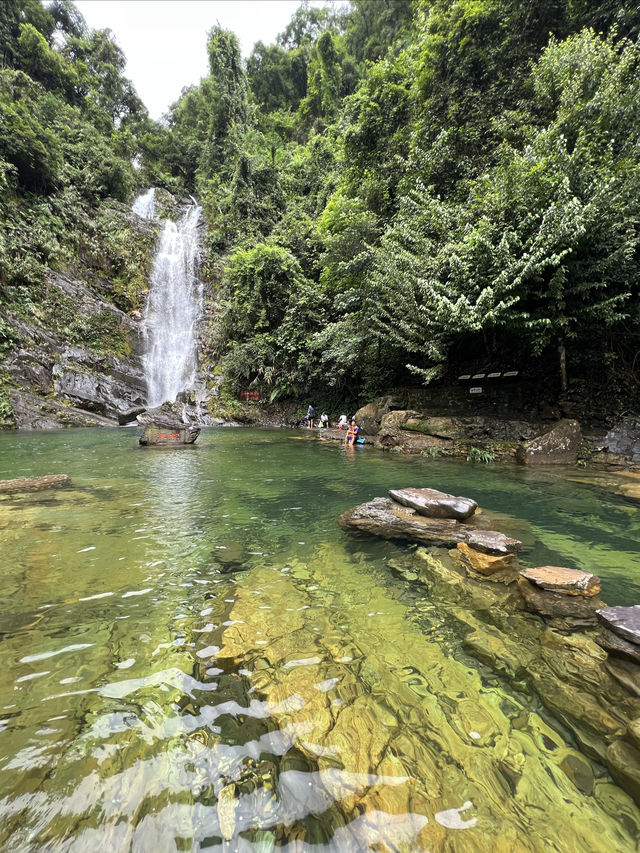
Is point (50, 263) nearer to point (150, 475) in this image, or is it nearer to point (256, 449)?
point (256, 449)

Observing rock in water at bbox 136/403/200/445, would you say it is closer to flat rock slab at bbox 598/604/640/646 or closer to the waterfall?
the waterfall

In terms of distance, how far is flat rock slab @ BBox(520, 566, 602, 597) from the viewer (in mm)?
2930

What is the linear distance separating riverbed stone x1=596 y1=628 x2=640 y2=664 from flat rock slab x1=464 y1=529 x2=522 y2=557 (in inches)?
50.7

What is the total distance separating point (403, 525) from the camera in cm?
452

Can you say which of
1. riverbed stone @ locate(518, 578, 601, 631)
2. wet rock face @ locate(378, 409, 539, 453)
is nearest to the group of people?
wet rock face @ locate(378, 409, 539, 453)

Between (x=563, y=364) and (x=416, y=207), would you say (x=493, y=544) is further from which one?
(x=416, y=207)

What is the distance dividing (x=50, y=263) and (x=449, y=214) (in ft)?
78.4

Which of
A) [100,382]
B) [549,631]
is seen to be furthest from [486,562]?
[100,382]

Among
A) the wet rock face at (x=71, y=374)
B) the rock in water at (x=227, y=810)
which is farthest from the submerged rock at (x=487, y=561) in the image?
the wet rock face at (x=71, y=374)

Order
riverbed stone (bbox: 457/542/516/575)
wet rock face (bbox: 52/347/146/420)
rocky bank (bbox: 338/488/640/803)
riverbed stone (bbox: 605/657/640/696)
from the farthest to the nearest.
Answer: wet rock face (bbox: 52/347/146/420) < riverbed stone (bbox: 457/542/516/575) < riverbed stone (bbox: 605/657/640/696) < rocky bank (bbox: 338/488/640/803)

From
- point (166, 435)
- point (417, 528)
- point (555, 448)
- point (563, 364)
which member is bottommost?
point (417, 528)

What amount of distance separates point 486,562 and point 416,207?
1195 centimetres

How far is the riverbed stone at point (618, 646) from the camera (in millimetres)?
2154

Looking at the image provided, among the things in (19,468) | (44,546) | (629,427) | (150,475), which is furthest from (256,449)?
(629,427)
